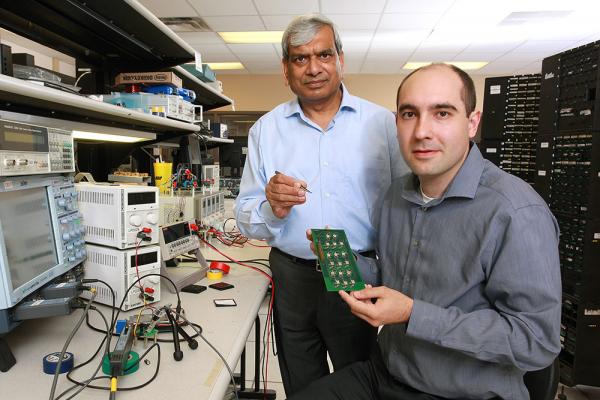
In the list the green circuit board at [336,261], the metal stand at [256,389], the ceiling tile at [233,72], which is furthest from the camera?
the ceiling tile at [233,72]

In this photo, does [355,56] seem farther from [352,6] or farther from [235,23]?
[235,23]

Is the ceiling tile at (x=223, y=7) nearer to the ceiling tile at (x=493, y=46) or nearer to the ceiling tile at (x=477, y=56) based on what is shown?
the ceiling tile at (x=493, y=46)

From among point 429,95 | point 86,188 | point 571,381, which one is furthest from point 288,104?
point 571,381

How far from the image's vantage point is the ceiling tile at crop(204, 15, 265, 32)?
4.93m

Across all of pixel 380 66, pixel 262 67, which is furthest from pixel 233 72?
Result: pixel 380 66

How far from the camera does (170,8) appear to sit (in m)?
4.54

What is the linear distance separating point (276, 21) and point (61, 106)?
417 cm

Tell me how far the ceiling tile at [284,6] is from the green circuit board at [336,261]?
12.9 ft

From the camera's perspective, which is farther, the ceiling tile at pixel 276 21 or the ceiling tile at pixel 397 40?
the ceiling tile at pixel 397 40

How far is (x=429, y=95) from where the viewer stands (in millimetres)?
1012

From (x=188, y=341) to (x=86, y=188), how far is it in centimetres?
59

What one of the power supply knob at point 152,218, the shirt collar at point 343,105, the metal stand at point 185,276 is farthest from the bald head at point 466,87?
the metal stand at point 185,276

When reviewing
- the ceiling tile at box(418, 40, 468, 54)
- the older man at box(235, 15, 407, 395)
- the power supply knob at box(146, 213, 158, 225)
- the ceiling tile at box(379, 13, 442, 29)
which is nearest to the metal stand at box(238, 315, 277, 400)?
the older man at box(235, 15, 407, 395)

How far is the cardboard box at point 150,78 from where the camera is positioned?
79.3 inches
